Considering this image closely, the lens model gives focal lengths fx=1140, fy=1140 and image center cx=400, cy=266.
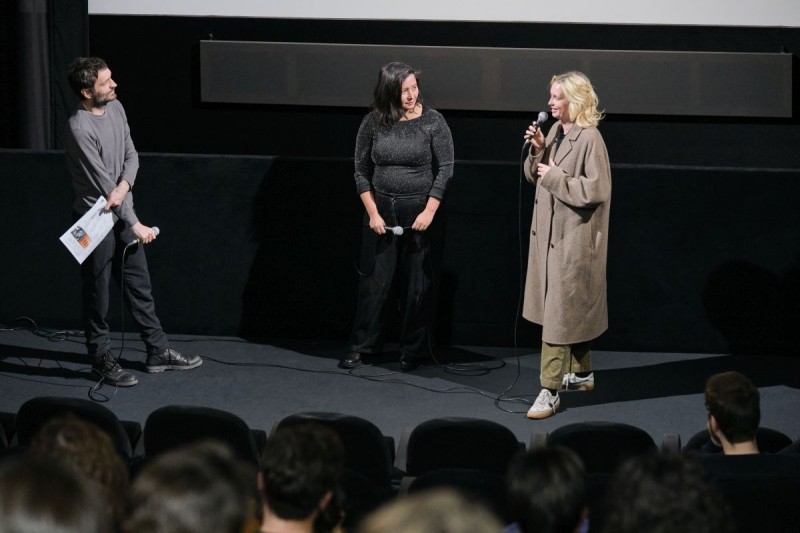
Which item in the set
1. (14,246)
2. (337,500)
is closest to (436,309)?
(14,246)

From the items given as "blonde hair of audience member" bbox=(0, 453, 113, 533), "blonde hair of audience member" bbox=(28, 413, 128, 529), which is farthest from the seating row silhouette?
"blonde hair of audience member" bbox=(0, 453, 113, 533)

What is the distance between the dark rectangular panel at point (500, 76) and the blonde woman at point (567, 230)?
1.57 meters

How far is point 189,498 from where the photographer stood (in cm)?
164

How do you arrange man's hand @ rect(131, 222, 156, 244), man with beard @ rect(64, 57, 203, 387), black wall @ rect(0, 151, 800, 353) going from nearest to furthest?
man with beard @ rect(64, 57, 203, 387) → man's hand @ rect(131, 222, 156, 244) → black wall @ rect(0, 151, 800, 353)

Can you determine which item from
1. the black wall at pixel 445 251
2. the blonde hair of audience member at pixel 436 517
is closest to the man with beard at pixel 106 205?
the black wall at pixel 445 251

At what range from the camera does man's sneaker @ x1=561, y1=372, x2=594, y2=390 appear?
5.11 meters

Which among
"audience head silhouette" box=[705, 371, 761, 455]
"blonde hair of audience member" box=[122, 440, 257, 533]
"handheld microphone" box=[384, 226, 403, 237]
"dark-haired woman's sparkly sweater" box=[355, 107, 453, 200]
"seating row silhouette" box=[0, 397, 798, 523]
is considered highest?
"dark-haired woman's sparkly sweater" box=[355, 107, 453, 200]

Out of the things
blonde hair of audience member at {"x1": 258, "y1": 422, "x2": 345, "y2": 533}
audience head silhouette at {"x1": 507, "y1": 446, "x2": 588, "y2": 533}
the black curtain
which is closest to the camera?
audience head silhouette at {"x1": 507, "y1": 446, "x2": 588, "y2": 533}

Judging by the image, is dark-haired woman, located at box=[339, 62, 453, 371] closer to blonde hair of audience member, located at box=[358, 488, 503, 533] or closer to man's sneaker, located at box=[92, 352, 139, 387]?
man's sneaker, located at box=[92, 352, 139, 387]

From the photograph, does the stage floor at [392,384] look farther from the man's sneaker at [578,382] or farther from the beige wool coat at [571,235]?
the beige wool coat at [571,235]

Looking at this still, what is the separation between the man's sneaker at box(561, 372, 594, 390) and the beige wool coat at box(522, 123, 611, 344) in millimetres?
401

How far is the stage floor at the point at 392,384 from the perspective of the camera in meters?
4.79

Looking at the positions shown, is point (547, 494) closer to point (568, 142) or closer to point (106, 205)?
point (568, 142)

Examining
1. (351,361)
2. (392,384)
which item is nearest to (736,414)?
(392,384)
